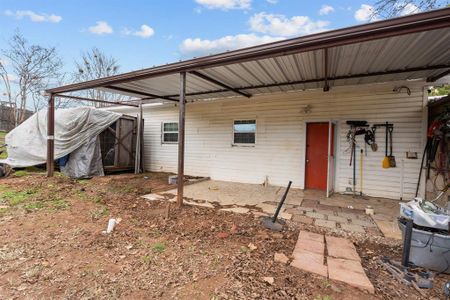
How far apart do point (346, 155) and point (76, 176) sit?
798cm

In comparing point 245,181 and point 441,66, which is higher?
point 441,66

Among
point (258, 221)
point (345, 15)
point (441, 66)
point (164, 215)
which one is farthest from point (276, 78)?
point (164, 215)

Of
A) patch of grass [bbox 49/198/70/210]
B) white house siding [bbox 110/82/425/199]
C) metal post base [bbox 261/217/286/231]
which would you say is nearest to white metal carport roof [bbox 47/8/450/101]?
white house siding [bbox 110/82/425/199]

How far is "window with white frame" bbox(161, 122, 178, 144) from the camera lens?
8.68 meters

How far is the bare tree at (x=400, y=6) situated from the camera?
492 cm

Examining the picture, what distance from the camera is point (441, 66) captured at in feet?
13.4

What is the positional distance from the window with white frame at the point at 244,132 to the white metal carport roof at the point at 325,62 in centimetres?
99

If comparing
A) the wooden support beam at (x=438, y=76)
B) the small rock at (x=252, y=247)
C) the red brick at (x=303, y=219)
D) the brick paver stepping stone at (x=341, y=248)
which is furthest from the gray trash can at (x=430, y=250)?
the wooden support beam at (x=438, y=76)

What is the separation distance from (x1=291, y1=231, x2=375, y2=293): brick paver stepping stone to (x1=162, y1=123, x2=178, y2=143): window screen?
21.4ft

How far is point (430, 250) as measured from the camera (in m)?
2.33

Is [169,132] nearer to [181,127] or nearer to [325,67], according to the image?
[181,127]

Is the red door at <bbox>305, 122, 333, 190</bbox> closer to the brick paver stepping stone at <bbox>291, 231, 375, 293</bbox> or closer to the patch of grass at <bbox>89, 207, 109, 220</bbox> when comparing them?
the brick paver stepping stone at <bbox>291, 231, 375, 293</bbox>

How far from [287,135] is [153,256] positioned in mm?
5023

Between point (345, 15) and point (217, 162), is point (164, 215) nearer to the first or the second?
point (217, 162)
